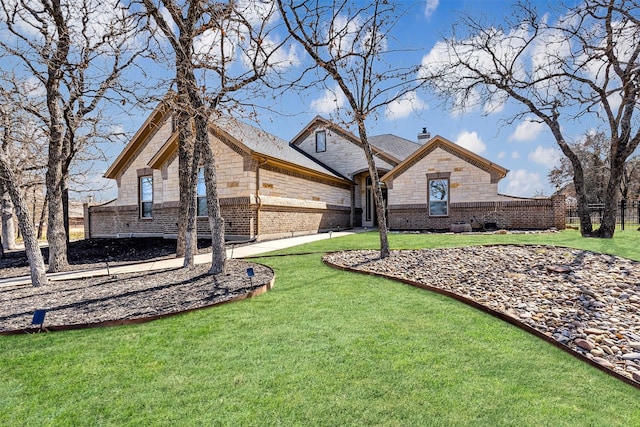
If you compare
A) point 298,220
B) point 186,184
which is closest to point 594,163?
point 298,220

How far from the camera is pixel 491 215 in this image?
49.7ft

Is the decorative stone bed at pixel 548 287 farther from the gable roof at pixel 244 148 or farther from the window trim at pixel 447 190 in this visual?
the window trim at pixel 447 190

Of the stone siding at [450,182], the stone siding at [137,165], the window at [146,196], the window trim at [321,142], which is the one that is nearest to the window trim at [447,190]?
the stone siding at [450,182]

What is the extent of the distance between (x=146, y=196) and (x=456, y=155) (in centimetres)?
1565

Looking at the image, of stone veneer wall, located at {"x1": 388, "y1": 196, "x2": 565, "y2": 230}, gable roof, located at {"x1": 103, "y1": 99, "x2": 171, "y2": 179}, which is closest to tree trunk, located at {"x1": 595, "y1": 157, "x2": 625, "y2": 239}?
stone veneer wall, located at {"x1": 388, "y1": 196, "x2": 565, "y2": 230}

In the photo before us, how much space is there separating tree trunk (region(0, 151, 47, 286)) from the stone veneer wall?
13912 millimetres

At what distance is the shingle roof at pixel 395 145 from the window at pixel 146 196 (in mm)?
13077

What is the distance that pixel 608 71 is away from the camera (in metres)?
10.5

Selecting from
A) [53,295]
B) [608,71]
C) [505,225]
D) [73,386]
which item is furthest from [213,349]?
[505,225]

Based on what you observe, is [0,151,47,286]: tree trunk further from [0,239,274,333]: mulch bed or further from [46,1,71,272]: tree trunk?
[46,1,71,272]: tree trunk

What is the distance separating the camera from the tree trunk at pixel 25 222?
18.6 feet

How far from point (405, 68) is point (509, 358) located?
7.04 m

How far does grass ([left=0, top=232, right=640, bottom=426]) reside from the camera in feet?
7.31

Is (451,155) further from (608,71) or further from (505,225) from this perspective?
(608,71)
